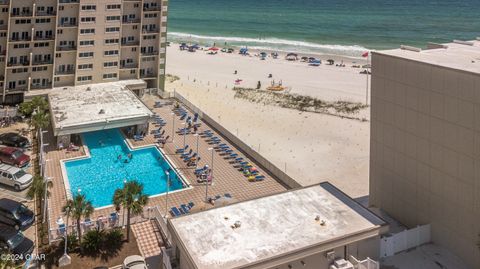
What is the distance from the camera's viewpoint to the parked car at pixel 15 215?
2872cm

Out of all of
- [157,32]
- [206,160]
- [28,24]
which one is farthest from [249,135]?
[28,24]

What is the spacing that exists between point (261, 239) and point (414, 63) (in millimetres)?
13931

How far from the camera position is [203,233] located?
73.7 ft

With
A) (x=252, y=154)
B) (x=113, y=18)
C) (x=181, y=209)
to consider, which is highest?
(x=113, y=18)

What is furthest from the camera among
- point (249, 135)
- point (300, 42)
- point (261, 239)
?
point (300, 42)

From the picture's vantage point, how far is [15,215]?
2898cm

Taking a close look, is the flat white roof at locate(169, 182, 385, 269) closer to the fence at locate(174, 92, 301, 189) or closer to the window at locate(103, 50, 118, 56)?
the fence at locate(174, 92, 301, 189)

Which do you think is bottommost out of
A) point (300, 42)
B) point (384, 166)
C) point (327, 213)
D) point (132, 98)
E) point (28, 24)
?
point (327, 213)

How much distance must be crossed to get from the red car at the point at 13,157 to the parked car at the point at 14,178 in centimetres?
286

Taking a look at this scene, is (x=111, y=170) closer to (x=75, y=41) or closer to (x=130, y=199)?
(x=130, y=199)

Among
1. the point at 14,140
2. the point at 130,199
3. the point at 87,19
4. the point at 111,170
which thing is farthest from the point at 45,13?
the point at 130,199

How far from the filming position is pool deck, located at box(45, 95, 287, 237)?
3381cm

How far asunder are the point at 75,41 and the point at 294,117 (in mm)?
30662

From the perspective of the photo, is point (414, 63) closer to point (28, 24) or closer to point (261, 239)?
point (261, 239)
